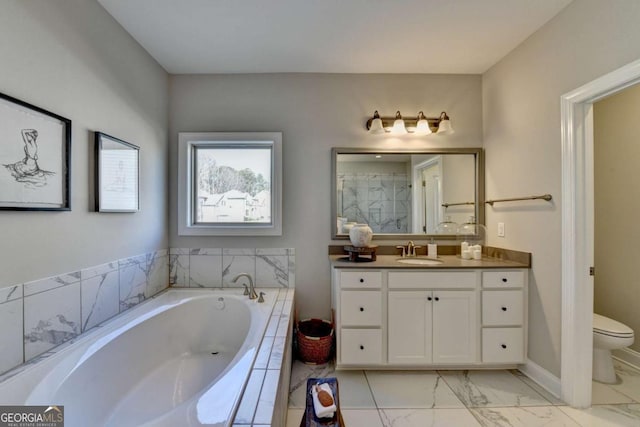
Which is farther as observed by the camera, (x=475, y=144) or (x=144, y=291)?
(x=475, y=144)

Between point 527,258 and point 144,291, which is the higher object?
point 527,258

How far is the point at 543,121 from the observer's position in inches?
75.2

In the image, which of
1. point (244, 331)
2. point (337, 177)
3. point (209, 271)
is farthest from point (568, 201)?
point (209, 271)

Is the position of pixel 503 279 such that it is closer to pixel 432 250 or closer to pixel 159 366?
pixel 432 250

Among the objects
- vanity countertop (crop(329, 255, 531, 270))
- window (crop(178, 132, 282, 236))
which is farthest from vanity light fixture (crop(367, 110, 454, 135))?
vanity countertop (crop(329, 255, 531, 270))

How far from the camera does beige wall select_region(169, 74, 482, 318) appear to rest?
98.7 inches

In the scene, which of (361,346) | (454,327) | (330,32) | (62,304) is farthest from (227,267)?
(330,32)

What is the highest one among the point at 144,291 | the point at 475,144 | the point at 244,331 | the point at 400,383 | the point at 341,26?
the point at 341,26

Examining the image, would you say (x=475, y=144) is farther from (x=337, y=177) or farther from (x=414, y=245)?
(x=337, y=177)

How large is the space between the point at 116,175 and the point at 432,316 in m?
2.39

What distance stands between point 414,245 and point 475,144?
1095mm

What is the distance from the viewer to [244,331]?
2062 millimetres

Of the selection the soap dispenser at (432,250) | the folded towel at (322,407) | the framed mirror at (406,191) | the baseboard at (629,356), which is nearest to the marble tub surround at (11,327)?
the folded towel at (322,407)

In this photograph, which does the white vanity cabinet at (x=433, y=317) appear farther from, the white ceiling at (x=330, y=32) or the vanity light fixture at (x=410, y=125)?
the white ceiling at (x=330, y=32)
